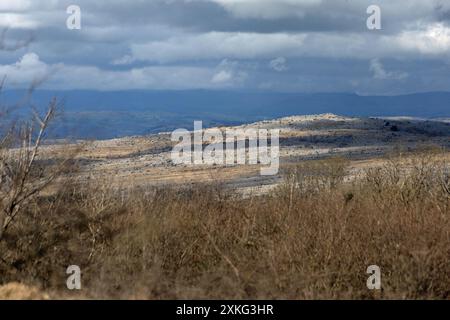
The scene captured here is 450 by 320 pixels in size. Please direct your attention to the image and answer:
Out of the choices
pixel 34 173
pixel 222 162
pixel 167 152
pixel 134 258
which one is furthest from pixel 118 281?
pixel 167 152

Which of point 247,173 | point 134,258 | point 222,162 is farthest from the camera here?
point 222,162

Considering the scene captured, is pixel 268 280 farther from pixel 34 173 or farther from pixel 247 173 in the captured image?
pixel 247 173

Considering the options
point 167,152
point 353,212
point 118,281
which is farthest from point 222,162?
point 118,281

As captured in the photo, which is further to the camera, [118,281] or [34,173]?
[34,173]

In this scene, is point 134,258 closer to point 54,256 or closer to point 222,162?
point 54,256

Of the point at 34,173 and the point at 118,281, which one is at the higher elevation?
the point at 34,173

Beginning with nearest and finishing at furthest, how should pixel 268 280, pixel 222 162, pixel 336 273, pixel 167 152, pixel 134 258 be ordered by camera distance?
pixel 268 280
pixel 336 273
pixel 134 258
pixel 222 162
pixel 167 152
